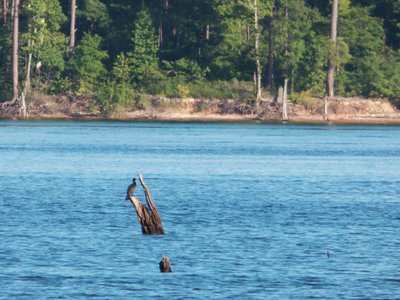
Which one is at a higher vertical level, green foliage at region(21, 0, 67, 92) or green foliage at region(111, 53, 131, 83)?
green foliage at region(21, 0, 67, 92)

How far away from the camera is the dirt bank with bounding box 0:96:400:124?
124 metres

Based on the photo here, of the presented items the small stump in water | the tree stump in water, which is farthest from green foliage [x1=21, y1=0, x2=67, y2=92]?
the small stump in water

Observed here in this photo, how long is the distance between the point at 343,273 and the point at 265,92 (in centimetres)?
9276

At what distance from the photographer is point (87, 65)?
124 m

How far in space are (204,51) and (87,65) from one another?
39.6ft

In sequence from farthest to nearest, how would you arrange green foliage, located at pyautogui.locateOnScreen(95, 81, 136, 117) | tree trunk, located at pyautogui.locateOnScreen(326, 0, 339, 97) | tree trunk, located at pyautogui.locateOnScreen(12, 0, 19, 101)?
1. green foliage, located at pyautogui.locateOnScreen(95, 81, 136, 117)
2. tree trunk, located at pyautogui.locateOnScreen(326, 0, 339, 97)
3. tree trunk, located at pyautogui.locateOnScreen(12, 0, 19, 101)

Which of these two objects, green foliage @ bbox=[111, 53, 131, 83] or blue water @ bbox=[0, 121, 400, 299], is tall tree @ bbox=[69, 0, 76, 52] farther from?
blue water @ bbox=[0, 121, 400, 299]

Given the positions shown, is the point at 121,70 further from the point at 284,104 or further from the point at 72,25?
the point at 284,104

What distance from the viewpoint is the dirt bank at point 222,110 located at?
406 ft

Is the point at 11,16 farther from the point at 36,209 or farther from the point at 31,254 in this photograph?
the point at 31,254

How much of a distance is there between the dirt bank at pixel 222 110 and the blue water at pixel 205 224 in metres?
40.0

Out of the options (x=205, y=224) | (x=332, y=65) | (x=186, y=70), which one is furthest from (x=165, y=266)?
(x=186, y=70)

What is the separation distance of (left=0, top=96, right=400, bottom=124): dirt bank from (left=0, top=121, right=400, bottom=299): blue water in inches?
1574

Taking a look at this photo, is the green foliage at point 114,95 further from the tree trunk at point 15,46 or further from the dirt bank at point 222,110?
the tree trunk at point 15,46
